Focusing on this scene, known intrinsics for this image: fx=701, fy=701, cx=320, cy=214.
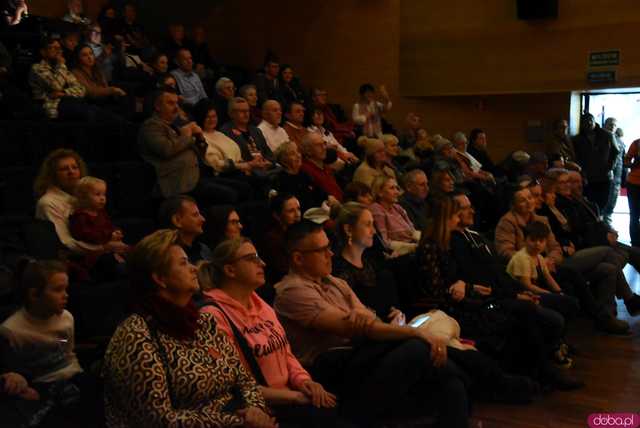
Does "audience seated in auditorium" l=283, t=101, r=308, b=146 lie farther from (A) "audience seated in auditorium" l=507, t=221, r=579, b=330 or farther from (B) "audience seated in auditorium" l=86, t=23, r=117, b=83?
(A) "audience seated in auditorium" l=507, t=221, r=579, b=330

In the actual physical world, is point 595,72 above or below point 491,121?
above

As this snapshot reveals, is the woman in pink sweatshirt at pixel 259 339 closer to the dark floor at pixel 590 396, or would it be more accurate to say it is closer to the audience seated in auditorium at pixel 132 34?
the dark floor at pixel 590 396

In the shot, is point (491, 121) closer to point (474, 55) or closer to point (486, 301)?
point (474, 55)

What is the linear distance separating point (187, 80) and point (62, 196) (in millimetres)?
3171

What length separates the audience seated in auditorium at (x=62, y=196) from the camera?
328 cm

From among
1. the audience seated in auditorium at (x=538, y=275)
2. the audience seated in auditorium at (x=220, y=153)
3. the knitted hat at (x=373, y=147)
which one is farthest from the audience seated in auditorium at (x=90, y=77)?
the audience seated in auditorium at (x=538, y=275)

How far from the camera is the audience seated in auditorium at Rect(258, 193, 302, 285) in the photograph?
361 centimetres

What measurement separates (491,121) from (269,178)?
455 centimetres

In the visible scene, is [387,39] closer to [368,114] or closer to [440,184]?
[368,114]

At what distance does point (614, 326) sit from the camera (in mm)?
4281

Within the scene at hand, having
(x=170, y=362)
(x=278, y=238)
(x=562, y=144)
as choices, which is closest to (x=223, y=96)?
(x=278, y=238)

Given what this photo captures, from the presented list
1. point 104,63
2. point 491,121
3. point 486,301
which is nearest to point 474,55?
point 491,121

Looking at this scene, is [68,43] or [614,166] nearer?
[68,43]

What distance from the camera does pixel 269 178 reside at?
4.79m
